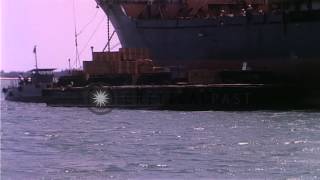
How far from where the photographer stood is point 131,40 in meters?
70.2

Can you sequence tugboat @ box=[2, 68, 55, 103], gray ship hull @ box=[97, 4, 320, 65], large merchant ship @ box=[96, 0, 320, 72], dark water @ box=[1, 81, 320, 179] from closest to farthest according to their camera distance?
dark water @ box=[1, 81, 320, 179] < gray ship hull @ box=[97, 4, 320, 65] < large merchant ship @ box=[96, 0, 320, 72] < tugboat @ box=[2, 68, 55, 103]

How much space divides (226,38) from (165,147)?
35463 millimetres

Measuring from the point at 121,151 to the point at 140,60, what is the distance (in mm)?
35237

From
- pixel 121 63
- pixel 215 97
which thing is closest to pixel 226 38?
pixel 121 63

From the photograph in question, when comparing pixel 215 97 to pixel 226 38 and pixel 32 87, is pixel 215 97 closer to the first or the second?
pixel 226 38

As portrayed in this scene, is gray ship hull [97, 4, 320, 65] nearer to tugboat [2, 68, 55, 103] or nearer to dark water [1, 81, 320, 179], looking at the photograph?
tugboat [2, 68, 55, 103]

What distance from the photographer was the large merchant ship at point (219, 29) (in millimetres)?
58656

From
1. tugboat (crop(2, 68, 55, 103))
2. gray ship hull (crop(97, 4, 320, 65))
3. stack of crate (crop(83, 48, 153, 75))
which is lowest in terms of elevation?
tugboat (crop(2, 68, 55, 103))

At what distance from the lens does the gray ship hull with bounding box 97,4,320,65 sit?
58.3 meters

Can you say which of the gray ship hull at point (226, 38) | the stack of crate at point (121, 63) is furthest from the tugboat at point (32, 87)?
the gray ship hull at point (226, 38)

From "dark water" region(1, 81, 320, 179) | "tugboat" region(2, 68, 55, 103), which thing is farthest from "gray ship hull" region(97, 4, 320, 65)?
"dark water" region(1, 81, 320, 179)

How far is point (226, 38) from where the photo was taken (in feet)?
204

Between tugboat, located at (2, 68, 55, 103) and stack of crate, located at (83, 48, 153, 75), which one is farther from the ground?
stack of crate, located at (83, 48, 153, 75)

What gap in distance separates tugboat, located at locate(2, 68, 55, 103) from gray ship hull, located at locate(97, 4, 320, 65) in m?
11.4
